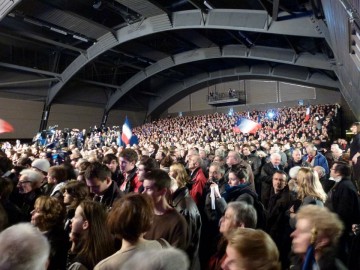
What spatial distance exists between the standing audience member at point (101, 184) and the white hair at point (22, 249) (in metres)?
2.10

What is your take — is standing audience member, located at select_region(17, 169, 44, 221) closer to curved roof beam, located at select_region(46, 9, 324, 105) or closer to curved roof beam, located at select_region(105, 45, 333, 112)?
curved roof beam, located at select_region(46, 9, 324, 105)

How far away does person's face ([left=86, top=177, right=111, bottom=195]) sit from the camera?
364 cm

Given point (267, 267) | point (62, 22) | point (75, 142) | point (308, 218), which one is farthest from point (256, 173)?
point (62, 22)

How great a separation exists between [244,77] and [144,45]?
9.44 metres

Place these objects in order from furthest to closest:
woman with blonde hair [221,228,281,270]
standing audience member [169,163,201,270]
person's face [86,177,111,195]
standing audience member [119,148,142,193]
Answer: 1. standing audience member [119,148,142,193]
2. person's face [86,177,111,195]
3. standing audience member [169,163,201,270]
4. woman with blonde hair [221,228,281,270]

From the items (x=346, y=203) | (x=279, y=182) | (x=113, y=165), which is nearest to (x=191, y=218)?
(x=279, y=182)

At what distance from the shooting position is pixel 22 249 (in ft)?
4.67

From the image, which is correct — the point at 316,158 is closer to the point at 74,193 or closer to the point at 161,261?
the point at 74,193

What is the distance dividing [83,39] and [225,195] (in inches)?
787

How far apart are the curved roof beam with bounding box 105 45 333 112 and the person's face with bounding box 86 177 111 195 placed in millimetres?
16902

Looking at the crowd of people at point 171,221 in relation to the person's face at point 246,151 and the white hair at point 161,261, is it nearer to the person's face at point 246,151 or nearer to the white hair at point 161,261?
the white hair at point 161,261

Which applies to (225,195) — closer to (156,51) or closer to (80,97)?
(156,51)

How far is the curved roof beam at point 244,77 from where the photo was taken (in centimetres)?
2394

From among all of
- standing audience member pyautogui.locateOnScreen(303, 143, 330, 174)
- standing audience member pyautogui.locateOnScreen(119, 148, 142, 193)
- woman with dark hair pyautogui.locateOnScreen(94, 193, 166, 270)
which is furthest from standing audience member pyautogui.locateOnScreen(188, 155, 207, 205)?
standing audience member pyautogui.locateOnScreen(303, 143, 330, 174)
